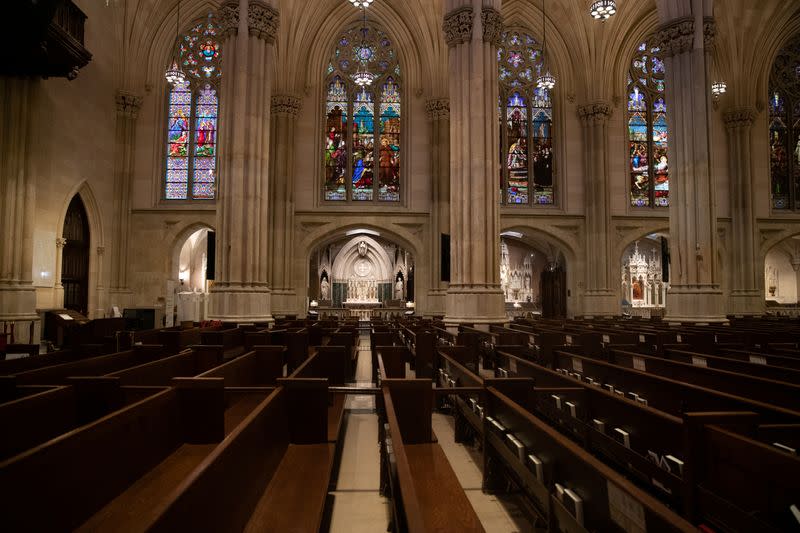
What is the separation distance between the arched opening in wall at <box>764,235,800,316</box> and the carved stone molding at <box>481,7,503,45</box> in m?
21.7

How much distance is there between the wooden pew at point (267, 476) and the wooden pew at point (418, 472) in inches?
19.5

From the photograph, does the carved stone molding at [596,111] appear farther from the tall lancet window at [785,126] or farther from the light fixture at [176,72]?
the light fixture at [176,72]

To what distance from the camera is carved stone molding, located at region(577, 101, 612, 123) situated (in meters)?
22.7

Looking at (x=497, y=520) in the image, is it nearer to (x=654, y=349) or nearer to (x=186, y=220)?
(x=654, y=349)

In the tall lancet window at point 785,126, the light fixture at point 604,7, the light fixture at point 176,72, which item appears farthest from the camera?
the tall lancet window at point 785,126

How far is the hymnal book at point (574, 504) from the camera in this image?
2590mm

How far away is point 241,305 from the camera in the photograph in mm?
13688

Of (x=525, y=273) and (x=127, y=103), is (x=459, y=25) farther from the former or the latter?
(x=525, y=273)

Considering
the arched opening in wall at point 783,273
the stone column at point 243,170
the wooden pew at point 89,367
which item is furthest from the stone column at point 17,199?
the arched opening in wall at point 783,273

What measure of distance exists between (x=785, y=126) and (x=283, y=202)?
22.0 metres

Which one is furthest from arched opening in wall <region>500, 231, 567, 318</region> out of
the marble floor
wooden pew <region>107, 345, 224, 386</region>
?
wooden pew <region>107, 345, 224, 386</region>

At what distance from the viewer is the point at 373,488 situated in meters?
4.44

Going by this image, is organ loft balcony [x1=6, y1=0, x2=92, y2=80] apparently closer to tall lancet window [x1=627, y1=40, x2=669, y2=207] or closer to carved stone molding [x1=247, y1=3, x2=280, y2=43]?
carved stone molding [x1=247, y1=3, x2=280, y2=43]

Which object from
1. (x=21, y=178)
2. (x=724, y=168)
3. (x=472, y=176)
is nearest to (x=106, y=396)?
(x=472, y=176)
